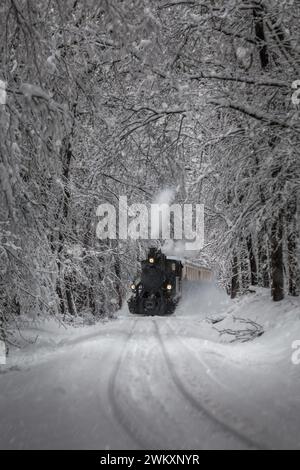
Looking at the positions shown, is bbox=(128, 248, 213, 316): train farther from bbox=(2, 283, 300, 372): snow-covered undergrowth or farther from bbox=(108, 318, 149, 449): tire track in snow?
bbox=(108, 318, 149, 449): tire track in snow

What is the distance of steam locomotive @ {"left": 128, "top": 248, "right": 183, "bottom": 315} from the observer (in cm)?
2400

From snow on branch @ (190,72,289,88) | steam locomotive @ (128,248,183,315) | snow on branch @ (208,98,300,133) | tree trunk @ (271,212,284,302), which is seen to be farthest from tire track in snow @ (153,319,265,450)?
steam locomotive @ (128,248,183,315)

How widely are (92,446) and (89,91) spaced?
18.1 ft

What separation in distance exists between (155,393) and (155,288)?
61.0 ft

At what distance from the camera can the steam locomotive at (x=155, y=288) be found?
24000 mm

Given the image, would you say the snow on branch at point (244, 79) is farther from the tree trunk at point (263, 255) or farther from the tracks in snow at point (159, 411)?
the tracks in snow at point (159, 411)

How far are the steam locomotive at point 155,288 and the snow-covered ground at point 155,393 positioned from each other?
12.8 meters

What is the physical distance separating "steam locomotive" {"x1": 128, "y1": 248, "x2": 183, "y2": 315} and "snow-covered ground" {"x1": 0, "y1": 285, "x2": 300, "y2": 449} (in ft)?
42.1

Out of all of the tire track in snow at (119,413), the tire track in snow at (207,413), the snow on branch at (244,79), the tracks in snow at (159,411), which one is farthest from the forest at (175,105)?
the tire track in snow at (207,413)

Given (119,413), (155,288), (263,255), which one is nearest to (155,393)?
(119,413)

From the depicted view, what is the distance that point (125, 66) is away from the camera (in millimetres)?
9508

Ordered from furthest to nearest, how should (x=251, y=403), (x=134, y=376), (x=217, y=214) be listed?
(x=217, y=214), (x=134, y=376), (x=251, y=403)
